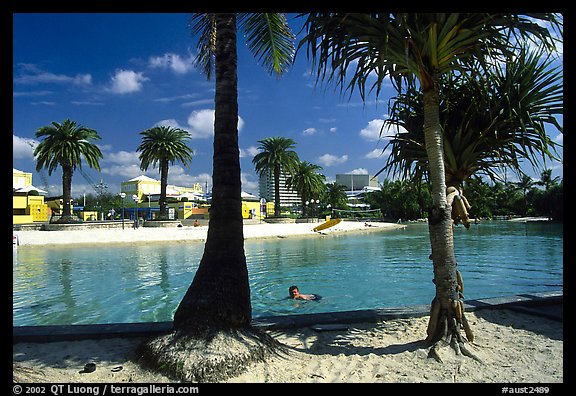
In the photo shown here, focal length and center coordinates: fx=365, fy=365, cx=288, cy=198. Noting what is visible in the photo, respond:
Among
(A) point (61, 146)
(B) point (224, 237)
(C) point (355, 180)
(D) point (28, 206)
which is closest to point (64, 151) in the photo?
(A) point (61, 146)

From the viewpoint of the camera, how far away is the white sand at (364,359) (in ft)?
12.7

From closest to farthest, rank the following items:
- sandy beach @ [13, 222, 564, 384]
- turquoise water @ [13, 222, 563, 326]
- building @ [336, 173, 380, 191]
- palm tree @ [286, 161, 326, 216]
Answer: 1. sandy beach @ [13, 222, 564, 384]
2. turquoise water @ [13, 222, 563, 326]
3. palm tree @ [286, 161, 326, 216]
4. building @ [336, 173, 380, 191]

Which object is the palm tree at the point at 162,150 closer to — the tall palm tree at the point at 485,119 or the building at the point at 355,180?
the tall palm tree at the point at 485,119

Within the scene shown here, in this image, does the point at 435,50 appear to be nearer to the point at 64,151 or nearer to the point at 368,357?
the point at 368,357

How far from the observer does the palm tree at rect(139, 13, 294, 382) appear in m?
3.99

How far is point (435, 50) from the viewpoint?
4656mm

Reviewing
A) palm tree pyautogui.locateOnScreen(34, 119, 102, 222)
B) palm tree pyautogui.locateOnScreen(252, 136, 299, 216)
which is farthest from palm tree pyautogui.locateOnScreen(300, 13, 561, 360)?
palm tree pyautogui.locateOnScreen(252, 136, 299, 216)

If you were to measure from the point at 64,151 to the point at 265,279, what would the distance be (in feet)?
106

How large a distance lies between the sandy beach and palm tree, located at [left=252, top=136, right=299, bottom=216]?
4866cm

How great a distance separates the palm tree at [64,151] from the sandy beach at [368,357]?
37509 millimetres

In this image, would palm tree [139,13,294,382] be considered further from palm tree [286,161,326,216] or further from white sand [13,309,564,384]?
palm tree [286,161,326,216]

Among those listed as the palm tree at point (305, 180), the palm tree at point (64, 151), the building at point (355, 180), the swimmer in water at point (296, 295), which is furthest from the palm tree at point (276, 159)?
the building at point (355, 180)

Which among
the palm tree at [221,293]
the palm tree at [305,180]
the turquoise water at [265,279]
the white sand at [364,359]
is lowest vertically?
the turquoise water at [265,279]
